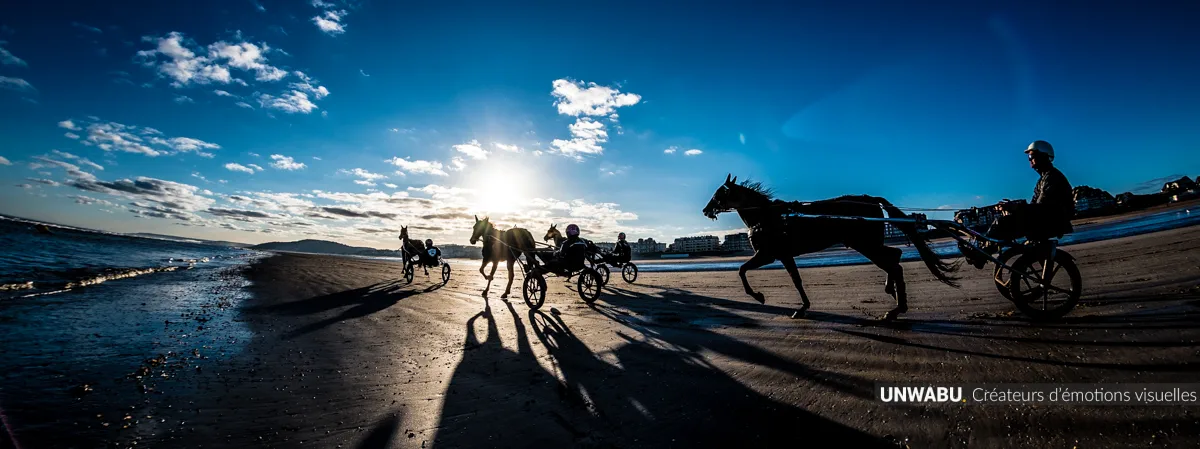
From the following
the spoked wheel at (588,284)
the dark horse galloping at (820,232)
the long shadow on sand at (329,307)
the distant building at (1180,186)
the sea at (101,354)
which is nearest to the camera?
the sea at (101,354)

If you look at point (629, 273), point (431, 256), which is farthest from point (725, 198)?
point (431, 256)

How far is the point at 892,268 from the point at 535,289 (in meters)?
7.06

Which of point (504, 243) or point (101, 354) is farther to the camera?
point (504, 243)

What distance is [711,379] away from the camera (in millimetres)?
3488

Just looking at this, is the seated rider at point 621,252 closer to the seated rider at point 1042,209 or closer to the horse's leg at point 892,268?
the horse's leg at point 892,268

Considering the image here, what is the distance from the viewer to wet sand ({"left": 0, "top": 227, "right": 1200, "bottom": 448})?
2338mm

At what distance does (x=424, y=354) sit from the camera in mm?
4965

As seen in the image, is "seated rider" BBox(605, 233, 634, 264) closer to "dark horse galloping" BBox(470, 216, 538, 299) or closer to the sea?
"dark horse galloping" BBox(470, 216, 538, 299)

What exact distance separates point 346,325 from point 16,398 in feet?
12.1

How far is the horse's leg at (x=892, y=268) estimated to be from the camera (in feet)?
17.5

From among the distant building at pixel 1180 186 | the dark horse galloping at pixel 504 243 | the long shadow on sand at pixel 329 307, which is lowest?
the long shadow on sand at pixel 329 307

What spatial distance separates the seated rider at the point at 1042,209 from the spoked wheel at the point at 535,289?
738 cm

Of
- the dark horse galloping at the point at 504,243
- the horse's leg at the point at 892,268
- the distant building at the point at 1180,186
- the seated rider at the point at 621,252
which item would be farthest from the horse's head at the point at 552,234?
the distant building at the point at 1180,186

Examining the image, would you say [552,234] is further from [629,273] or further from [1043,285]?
[1043,285]
